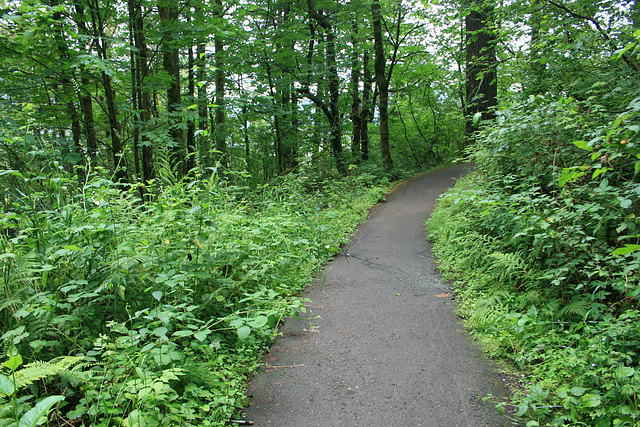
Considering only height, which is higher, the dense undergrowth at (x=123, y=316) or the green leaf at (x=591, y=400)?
the dense undergrowth at (x=123, y=316)

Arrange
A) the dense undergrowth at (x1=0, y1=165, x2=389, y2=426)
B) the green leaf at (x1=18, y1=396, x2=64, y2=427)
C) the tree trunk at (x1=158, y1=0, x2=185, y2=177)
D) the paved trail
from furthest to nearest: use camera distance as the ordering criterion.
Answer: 1. the tree trunk at (x1=158, y1=0, x2=185, y2=177)
2. the paved trail
3. the dense undergrowth at (x1=0, y1=165, x2=389, y2=426)
4. the green leaf at (x1=18, y1=396, x2=64, y2=427)

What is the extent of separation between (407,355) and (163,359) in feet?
6.92

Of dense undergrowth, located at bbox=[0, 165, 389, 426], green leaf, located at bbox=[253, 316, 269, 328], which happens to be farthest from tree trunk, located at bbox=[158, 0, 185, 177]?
green leaf, located at bbox=[253, 316, 269, 328]

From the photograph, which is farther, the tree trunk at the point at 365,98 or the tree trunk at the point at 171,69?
the tree trunk at the point at 365,98

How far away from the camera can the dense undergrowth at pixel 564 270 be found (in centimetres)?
238

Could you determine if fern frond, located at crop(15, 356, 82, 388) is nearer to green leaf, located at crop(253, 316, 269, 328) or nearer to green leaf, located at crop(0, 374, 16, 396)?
green leaf, located at crop(0, 374, 16, 396)

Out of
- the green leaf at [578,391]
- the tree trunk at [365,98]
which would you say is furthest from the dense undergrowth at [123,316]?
the tree trunk at [365,98]

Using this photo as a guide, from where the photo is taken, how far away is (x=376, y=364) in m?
3.05

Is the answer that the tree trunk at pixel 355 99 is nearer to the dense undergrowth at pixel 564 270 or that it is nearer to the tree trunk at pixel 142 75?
the tree trunk at pixel 142 75

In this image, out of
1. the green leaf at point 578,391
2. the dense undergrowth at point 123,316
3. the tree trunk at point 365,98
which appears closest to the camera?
the dense undergrowth at point 123,316

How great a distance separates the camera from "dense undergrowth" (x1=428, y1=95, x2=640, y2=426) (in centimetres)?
238

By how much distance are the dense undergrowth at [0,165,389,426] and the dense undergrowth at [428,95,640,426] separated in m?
2.15

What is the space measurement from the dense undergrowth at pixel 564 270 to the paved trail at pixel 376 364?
1.07 feet

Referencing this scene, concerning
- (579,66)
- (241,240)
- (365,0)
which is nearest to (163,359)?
(241,240)
